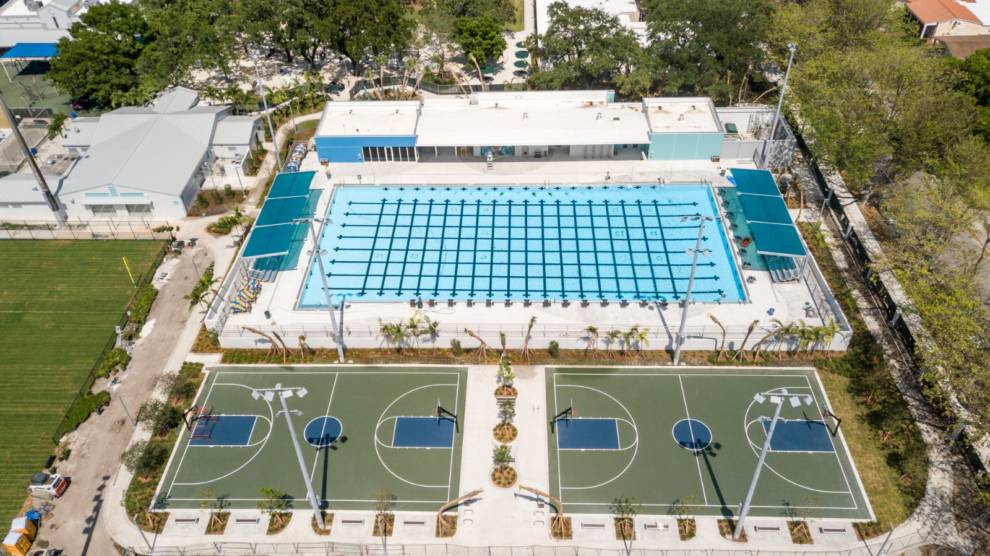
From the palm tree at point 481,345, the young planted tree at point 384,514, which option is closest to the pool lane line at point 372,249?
the palm tree at point 481,345

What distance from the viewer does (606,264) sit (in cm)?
5134

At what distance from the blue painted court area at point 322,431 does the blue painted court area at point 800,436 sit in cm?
2464

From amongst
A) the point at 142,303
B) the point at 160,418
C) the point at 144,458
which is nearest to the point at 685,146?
the point at 142,303

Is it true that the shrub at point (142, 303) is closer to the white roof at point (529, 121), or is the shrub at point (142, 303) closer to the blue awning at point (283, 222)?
the blue awning at point (283, 222)

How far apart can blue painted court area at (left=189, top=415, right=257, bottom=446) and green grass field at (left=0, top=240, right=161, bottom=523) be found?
28.3 feet

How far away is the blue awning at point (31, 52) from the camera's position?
7638 centimetres

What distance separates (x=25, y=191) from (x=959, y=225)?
7101 cm

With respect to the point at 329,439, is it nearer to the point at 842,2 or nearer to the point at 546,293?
the point at 546,293

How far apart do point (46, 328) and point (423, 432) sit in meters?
28.8

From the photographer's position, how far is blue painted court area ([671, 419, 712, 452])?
39.1 meters

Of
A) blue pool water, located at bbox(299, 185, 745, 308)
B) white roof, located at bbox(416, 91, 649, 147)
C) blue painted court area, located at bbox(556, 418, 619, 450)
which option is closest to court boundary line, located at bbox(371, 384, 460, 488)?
blue painted court area, located at bbox(556, 418, 619, 450)

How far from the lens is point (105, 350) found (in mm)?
46125

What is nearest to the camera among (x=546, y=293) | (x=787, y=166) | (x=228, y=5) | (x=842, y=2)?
(x=546, y=293)

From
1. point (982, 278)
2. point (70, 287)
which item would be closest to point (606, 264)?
point (982, 278)
